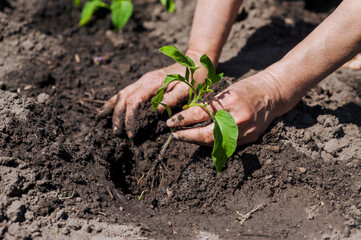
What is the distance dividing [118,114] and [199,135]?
589mm

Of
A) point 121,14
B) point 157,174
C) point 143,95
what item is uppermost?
point 121,14

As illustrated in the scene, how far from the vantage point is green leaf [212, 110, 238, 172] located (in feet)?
5.60

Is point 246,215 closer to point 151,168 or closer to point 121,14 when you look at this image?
point 151,168

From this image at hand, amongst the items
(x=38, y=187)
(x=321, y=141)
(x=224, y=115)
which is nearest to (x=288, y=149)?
(x=321, y=141)

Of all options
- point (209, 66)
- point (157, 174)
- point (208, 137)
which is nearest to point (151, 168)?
point (157, 174)

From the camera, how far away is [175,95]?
2.16 metres

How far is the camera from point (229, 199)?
199 centimetres

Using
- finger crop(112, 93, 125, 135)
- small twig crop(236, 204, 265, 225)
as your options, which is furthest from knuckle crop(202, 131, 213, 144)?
finger crop(112, 93, 125, 135)

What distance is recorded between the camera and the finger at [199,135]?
1932mm

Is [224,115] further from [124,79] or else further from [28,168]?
[124,79]

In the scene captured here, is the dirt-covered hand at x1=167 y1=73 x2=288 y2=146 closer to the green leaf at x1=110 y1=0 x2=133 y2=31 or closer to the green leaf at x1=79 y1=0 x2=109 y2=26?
the green leaf at x1=110 y1=0 x2=133 y2=31

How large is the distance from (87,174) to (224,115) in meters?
0.84

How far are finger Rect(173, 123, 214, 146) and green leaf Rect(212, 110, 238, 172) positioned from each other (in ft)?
0.64

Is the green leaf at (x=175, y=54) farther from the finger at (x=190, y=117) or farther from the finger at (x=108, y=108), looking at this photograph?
the finger at (x=108, y=108)
